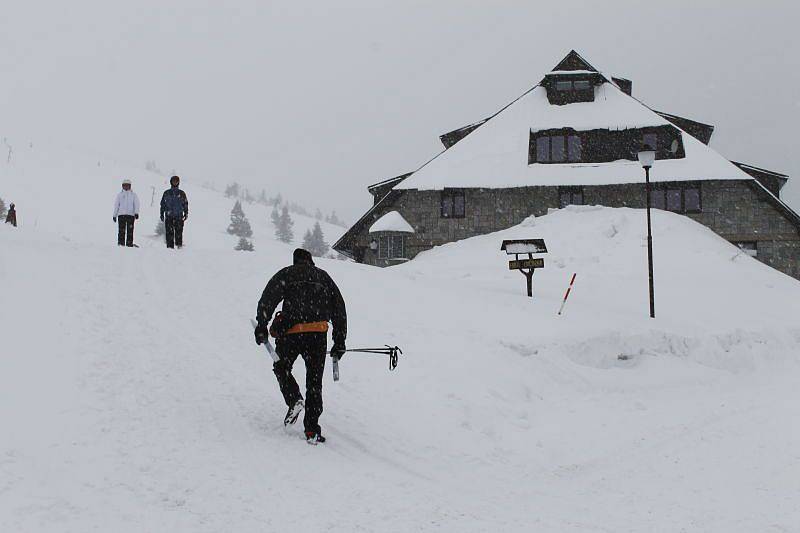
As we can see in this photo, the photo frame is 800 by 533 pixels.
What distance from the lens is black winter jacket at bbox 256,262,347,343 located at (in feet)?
22.0

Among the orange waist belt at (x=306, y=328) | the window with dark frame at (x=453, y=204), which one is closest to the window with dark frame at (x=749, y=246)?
the window with dark frame at (x=453, y=204)

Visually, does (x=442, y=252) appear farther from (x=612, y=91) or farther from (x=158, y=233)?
(x=158, y=233)

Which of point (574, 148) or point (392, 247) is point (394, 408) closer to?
point (392, 247)

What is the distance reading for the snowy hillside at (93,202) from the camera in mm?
84188

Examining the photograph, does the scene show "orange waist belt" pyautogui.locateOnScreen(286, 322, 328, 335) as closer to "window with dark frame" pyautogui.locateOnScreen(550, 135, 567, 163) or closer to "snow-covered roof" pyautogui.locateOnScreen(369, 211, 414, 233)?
"snow-covered roof" pyautogui.locateOnScreen(369, 211, 414, 233)

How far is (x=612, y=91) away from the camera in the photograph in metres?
33.1

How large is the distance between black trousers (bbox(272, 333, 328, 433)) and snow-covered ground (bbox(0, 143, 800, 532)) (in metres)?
0.31

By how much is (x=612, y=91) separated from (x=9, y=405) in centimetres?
3178

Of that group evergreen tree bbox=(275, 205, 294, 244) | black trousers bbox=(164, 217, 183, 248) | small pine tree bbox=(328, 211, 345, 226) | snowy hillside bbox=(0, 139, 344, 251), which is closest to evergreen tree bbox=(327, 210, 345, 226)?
small pine tree bbox=(328, 211, 345, 226)

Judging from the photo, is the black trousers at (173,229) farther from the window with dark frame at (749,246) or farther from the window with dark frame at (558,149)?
the window with dark frame at (749,246)

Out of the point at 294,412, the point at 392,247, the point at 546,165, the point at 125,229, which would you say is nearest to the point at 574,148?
the point at 546,165

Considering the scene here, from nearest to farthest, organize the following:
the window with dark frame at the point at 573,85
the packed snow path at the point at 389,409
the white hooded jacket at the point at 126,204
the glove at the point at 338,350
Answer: the packed snow path at the point at 389,409 → the glove at the point at 338,350 → the white hooded jacket at the point at 126,204 → the window with dark frame at the point at 573,85

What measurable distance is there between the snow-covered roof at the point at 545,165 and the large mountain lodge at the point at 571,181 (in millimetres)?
47

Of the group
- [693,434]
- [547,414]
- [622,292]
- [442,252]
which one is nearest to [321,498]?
[547,414]
